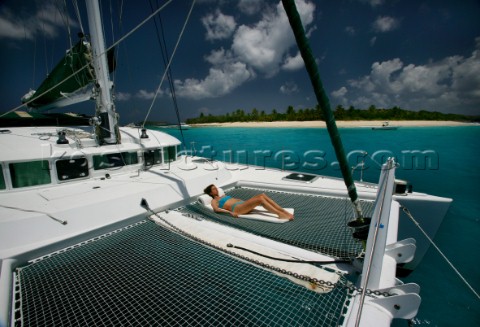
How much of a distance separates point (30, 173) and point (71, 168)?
774 mm

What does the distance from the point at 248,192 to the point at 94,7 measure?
6457 millimetres

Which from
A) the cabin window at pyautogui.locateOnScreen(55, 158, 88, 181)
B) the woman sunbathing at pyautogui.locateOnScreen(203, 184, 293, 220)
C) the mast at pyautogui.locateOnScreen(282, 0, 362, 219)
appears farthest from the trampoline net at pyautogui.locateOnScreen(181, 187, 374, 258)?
the cabin window at pyautogui.locateOnScreen(55, 158, 88, 181)

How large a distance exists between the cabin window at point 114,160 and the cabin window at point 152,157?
1.03 ft

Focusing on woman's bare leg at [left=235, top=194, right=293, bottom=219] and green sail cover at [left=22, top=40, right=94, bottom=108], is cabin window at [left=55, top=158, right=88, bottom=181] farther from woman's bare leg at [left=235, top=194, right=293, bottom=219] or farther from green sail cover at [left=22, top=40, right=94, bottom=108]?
woman's bare leg at [left=235, top=194, right=293, bottom=219]

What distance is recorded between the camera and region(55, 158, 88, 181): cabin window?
5512 mm

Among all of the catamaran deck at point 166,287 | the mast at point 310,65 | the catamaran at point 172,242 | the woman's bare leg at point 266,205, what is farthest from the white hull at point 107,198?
the mast at point 310,65

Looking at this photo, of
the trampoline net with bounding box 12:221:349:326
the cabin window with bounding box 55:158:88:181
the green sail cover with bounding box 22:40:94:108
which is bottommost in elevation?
the trampoline net with bounding box 12:221:349:326

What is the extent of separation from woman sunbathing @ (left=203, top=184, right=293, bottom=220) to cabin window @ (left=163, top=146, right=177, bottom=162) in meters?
2.74

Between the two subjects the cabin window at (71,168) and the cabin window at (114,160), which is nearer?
the cabin window at (71,168)

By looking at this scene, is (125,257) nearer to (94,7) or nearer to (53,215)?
(53,215)

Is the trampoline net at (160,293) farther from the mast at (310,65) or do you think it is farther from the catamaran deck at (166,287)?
the mast at (310,65)

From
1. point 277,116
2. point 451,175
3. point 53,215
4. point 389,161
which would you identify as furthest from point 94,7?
point 277,116

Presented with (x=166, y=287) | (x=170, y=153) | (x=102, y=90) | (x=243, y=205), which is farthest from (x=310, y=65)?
(x=170, y=153)

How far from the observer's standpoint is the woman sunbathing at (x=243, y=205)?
16.4 ft
